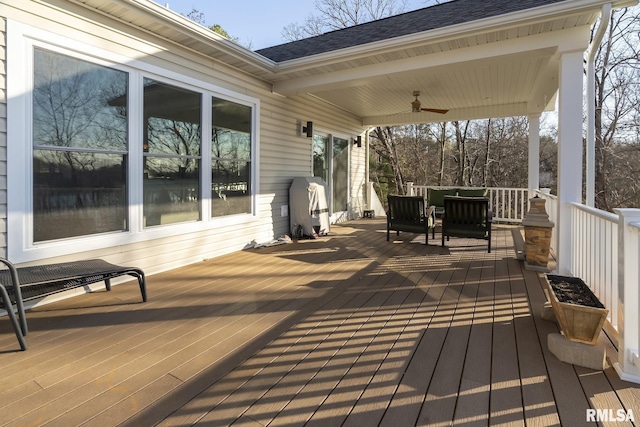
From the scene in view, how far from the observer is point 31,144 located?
2957mm

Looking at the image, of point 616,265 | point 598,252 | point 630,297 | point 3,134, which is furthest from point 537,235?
point 3,134

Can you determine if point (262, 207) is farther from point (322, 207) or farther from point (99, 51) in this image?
point (99, 51)

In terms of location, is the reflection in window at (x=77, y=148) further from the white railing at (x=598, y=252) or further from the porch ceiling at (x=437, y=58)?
the white railing at (x=598, y=252)

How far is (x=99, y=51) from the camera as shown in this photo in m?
3.44

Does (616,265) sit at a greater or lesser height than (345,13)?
lesser

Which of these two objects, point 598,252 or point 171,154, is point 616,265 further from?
point 171,154

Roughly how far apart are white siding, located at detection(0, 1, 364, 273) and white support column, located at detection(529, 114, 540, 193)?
14.0ft

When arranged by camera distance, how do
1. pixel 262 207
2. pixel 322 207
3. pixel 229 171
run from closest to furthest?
pixel 229 171
pixel 262 207
pixel 322 207

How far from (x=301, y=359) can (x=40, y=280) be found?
1.94 metres

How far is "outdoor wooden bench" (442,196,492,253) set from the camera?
5.24 meters

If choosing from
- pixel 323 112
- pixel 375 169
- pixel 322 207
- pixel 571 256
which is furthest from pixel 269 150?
pixel 375 169

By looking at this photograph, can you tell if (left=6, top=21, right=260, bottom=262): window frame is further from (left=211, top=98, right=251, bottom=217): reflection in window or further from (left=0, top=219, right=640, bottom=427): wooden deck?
(left=0, top=219, right=640, bottom=427): wooden deck

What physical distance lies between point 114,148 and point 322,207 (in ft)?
12.7

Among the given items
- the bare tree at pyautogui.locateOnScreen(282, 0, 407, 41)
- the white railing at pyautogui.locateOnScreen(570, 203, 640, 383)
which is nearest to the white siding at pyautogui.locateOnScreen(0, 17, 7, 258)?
the white railing at pyautogui.locateOnScreen(570, 203, 640, 383)
